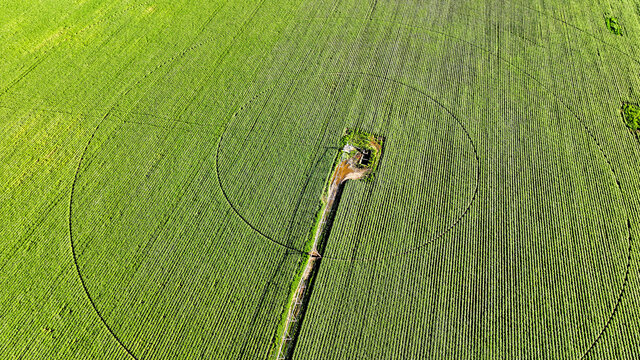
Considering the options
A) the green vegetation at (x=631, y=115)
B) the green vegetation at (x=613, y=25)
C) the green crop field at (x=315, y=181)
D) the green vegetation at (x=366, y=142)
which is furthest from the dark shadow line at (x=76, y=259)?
the green vegetation at (x=613, y=25)

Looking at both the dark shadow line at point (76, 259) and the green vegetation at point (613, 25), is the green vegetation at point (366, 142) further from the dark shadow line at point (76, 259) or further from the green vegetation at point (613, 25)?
the green vegetation at point (613, 25)

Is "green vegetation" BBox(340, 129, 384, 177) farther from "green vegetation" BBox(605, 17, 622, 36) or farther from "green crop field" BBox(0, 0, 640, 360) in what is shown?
"green vegetation" BBox(605, 17, 622, 36)

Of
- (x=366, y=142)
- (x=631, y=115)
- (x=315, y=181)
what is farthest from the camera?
(x=631, y=115)

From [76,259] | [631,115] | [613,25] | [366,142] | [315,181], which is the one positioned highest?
[613,25]

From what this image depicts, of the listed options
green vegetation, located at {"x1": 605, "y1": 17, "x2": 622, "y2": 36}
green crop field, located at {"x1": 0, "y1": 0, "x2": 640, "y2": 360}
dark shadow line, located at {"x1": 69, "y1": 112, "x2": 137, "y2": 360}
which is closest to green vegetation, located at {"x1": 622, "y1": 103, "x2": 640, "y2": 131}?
green crop field, located at {"x1": 0, "y1": 0, "x2": 640, "y2": 360}

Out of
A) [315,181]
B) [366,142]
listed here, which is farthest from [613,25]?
[315,181]

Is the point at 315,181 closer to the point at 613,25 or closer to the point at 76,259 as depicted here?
the point at 76,259

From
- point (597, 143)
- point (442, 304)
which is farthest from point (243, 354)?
point (597, 143)
